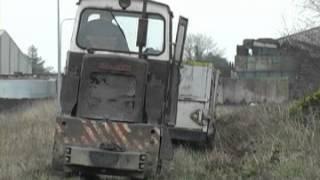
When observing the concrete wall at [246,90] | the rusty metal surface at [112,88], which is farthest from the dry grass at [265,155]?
the concrete wall at [246,90]

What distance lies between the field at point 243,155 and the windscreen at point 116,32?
2458 millimetres

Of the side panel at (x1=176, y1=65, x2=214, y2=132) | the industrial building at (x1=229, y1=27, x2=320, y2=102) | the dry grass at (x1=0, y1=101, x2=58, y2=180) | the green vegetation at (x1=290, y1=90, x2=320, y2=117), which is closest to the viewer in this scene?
the dry grass at (x1=0, y1=101, x2=58, y2=180)

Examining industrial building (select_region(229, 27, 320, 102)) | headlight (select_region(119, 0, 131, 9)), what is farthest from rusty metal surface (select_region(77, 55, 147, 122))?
industrial building (select_region(229, 27, 320, 102))

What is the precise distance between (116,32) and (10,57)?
307 ft

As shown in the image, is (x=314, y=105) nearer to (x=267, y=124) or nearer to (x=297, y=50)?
(x=267, y=124)

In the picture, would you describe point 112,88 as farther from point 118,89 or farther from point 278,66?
point 278,66

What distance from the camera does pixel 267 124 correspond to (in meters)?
17.5

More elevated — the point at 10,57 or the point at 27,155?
the point at 10,57

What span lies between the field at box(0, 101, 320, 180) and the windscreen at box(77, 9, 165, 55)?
2.46 m

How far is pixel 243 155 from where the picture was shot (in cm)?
1584

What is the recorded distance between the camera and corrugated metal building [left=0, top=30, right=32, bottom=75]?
310 ft

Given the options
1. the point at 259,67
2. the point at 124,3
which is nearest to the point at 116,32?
the point at 124,3

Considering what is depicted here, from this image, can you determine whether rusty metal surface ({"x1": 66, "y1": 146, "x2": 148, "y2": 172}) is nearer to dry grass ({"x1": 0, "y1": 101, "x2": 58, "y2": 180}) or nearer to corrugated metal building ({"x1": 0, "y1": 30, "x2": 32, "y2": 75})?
dry grass ({"x1": 0, "y1": 101, "x2": 58, "y2": 180})

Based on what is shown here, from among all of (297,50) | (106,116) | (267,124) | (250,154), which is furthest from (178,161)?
(297,50)
